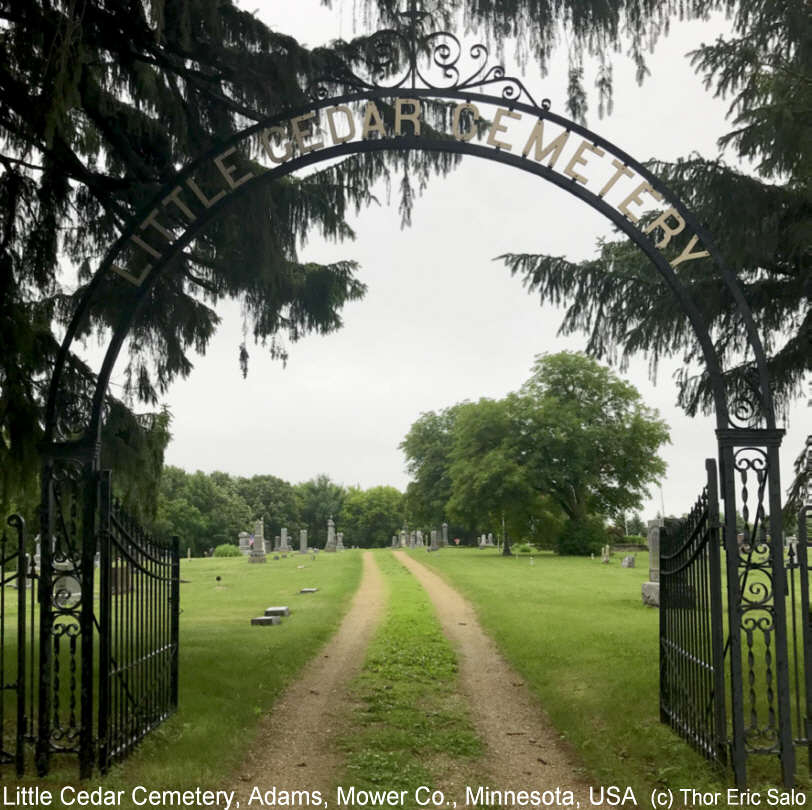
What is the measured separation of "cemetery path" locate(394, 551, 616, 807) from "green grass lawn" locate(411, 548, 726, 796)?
16 cm

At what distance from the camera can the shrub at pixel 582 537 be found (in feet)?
144

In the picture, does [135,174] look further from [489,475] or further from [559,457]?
[559,457]

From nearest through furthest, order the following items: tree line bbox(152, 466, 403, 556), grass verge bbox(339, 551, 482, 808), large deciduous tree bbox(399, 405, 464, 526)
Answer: grass verge bbox(339, 551, 482, 808) → large deciduous tree bbox(399, 405, 464, 526) → tree line bbox(152, 466, 403, 556)

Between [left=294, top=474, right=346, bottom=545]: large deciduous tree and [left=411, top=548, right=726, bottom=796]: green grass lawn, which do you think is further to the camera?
[left=294, top=474, right=346, bottom=545]: large deciduous tree

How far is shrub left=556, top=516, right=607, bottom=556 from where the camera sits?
43844 millimetres

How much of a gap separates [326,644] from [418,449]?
148 feet

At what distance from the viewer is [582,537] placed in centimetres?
4403

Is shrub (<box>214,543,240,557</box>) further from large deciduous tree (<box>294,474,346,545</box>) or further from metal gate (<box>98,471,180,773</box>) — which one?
metal gate (<box>98,471,180,773</box>)

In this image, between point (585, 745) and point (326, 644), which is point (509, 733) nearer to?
point (585, 745)

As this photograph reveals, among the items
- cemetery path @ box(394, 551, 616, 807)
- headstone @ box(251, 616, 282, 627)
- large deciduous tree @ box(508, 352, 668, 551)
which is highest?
large deciduous tree @ box(508, 352, 668, 551)

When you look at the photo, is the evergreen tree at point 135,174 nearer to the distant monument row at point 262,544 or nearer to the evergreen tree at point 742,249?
the evergreen tree at point 742,249

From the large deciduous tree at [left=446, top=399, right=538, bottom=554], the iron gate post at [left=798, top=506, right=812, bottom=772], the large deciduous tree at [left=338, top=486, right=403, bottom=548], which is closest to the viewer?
the iron gate post at [left=798, top=506, right=812, bottom=772]

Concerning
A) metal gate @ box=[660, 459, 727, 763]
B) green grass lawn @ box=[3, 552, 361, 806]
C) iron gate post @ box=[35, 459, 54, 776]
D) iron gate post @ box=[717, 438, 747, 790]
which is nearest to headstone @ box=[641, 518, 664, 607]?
green grass lawn @ box=[3, 552, 361, 806]

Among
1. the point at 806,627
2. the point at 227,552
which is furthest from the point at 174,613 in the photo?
the point at 227,552
